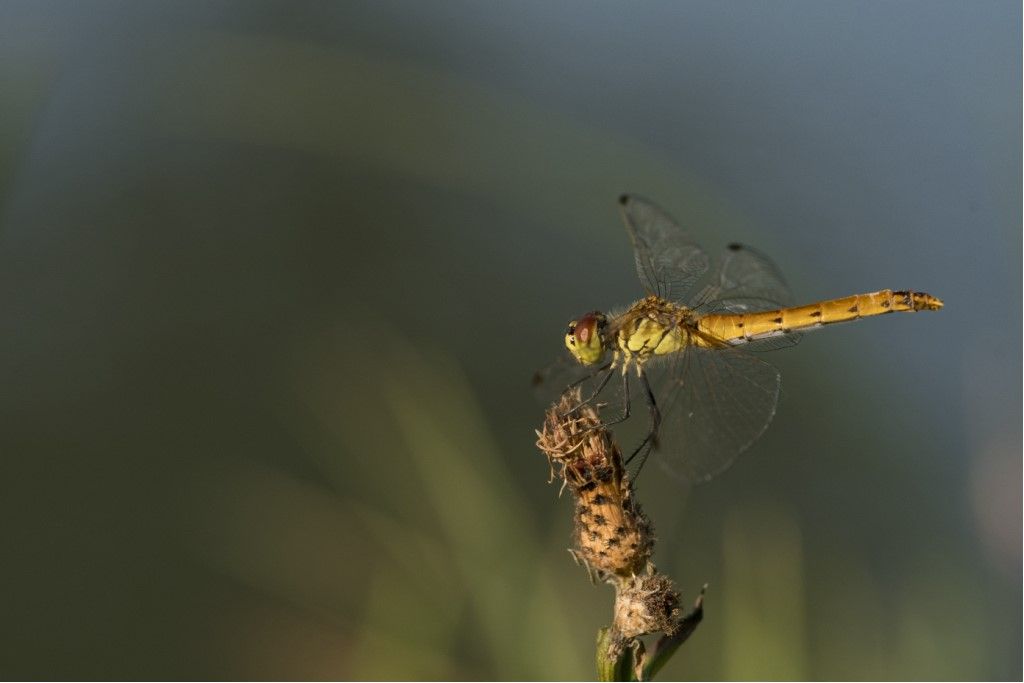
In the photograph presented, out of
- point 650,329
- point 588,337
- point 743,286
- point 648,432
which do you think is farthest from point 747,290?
point 648,432

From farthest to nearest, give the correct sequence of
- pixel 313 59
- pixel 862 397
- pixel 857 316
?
pixel 313 59
pixel 862 397
pixel 857 316

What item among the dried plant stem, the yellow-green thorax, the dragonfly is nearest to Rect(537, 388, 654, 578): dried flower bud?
the dried plant stem

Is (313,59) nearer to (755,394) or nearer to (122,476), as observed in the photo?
(755,394)

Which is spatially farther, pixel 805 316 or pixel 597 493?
pixel 805 316

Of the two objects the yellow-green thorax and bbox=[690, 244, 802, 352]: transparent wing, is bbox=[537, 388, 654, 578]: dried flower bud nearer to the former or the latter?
the yellow-green thorax

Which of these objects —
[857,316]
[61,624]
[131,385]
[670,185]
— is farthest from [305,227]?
[857,316]

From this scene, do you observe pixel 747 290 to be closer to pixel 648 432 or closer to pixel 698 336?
pixel 698 336
